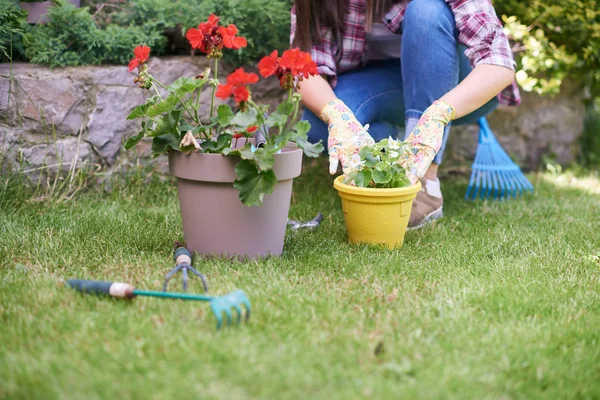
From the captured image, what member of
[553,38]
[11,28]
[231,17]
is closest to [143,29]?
[231,17]

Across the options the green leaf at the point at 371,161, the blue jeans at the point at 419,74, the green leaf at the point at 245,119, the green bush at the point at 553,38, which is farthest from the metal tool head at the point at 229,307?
the green bush at the point at 553,38

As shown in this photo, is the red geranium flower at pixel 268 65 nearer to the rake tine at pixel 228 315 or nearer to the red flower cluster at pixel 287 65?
the red flower cluster at pixel 287 65

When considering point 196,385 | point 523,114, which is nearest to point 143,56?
point 196,385

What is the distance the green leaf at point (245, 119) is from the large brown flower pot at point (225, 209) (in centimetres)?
10

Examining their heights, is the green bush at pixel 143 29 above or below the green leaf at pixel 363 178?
above

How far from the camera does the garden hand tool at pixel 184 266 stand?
1.41 m

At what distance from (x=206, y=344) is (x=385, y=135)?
1.45 m

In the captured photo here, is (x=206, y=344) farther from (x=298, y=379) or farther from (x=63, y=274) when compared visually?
(x=63, y=274)

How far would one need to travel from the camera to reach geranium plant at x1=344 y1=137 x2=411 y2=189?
5.79 feet

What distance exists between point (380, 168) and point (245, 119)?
460 mm

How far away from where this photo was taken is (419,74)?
6.94 ft

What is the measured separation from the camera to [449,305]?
141cm

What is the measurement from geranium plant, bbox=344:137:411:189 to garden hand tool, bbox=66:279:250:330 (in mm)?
623

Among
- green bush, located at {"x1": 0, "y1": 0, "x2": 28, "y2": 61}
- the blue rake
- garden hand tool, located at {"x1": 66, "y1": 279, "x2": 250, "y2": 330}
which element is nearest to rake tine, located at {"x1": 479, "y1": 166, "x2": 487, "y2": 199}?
the blue rake
